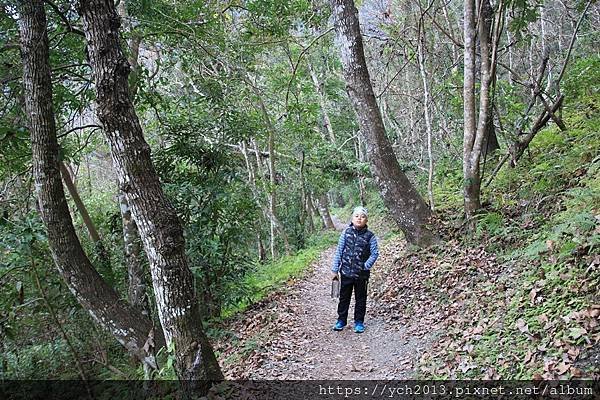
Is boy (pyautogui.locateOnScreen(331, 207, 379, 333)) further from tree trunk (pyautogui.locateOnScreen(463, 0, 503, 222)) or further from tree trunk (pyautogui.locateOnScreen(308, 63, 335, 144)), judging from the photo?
tree trunk (pyautogui.locateOnScreen(308, 63, 335, 144))

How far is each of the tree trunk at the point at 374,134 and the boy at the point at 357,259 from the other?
2056 millimetres

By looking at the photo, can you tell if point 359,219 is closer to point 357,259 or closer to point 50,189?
point 357,259

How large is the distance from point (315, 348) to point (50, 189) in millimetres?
4478

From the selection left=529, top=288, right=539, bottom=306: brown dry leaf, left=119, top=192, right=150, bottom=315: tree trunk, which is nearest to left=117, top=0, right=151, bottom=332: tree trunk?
left=119, top=192, right=150, bottom=315: tree trunk

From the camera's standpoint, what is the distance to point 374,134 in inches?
341

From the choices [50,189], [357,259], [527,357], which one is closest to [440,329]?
[357,259]

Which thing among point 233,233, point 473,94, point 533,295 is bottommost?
point 533,295

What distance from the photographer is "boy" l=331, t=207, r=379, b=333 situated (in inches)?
264

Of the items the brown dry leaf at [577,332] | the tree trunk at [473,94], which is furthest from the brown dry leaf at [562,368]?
the tree trunk at [473,94]

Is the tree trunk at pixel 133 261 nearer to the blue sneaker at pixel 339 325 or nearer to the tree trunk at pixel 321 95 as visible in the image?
the blue sneaker at pixel 339 325

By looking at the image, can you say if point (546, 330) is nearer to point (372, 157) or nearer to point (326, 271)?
point (372, 157)

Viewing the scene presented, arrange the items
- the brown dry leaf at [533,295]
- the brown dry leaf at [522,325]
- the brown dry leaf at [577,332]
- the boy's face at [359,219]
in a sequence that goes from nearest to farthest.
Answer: the brown dry leaf at [577,332] → the brown dry leaf at [522,325] → the brown dry leaf at [533,295] → the boy's face at [359,219]

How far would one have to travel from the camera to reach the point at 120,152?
4594mm

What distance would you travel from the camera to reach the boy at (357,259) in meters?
6.71
